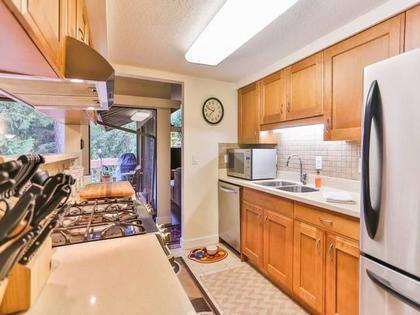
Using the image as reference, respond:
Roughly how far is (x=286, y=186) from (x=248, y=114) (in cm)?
103

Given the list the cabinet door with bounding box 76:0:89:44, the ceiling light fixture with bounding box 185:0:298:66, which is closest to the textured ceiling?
the ceiling light fixture with bounding box 185:0:298:66

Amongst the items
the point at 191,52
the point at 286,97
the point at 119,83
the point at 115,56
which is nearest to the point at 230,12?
the point at 191,52

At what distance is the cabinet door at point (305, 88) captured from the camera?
2.04 meters

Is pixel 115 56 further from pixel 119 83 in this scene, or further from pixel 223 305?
pixel 223 305

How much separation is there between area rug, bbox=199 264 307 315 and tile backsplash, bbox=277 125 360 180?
1149mm

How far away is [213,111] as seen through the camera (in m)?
3.14

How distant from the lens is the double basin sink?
2352mm

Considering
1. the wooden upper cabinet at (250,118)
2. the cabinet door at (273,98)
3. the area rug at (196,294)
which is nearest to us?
the area rug at (196,294)

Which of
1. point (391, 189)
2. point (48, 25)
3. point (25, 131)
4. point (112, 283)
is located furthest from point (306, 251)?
point (25, 131)

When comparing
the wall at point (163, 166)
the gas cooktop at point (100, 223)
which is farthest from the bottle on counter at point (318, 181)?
the wall at point (163, 166)

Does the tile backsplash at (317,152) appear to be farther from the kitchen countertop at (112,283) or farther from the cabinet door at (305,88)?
the kitchen countertop at (112,283)

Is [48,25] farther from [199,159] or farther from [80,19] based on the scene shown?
[199,159]

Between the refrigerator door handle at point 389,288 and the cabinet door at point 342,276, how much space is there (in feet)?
0.72

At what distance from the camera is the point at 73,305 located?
1.92 ft
